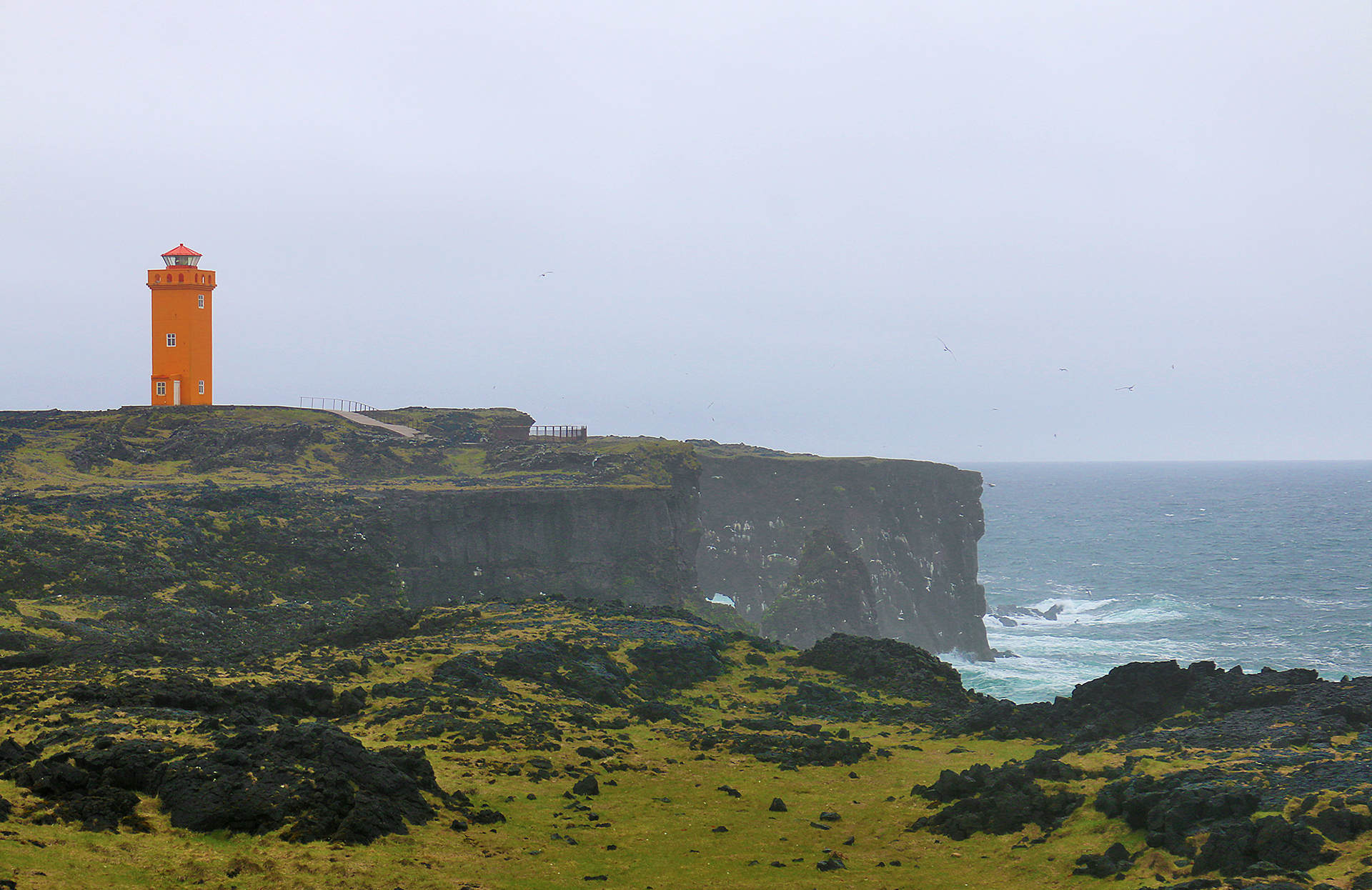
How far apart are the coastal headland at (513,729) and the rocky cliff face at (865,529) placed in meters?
29.3

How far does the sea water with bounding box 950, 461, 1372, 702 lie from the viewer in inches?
3219

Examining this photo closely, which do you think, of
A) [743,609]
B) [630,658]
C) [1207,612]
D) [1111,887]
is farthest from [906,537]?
[1111,887]

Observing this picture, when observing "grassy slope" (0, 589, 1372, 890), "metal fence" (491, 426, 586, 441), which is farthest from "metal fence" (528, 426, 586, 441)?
"grassy slope" (0, 589, 1372, 890)

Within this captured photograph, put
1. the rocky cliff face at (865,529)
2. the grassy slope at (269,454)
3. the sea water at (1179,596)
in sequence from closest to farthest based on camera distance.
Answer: the grassy slope at (269,454) < the sea water at (1179,596) < the rocky cliff face at (865,529)

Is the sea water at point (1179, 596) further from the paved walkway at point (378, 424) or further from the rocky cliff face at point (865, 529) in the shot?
the paved walkway at point (378, 424)

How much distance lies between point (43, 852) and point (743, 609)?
259 feet

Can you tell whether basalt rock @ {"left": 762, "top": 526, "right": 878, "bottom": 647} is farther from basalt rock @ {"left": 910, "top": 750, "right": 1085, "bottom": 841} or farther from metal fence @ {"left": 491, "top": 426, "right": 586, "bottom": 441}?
basalt rock @ {"left": 910, "top": 750, "right": 1085, "bottom": 841}

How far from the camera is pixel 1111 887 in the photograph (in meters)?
20.5

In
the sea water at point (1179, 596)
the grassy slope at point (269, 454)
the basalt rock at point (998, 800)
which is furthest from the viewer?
the sea water at point (1179, 596)

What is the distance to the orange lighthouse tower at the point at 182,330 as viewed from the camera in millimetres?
73375

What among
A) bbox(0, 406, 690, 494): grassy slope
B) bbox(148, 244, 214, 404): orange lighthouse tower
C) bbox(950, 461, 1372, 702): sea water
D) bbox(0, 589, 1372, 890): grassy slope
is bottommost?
bbox(950, 461, 1372, 702): sea water

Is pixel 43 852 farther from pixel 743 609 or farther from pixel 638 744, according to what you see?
pixel 743 609

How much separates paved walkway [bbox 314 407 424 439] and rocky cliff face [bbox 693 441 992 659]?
2835 cm

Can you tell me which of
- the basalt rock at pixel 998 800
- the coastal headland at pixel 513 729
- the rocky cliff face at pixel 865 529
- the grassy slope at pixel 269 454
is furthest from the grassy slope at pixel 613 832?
the rocky cliff face at pixel 865 529
